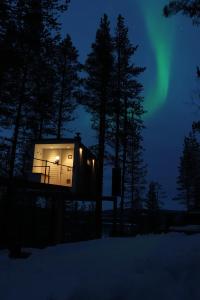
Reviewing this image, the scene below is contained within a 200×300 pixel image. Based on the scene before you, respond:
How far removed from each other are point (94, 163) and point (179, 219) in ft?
25.9

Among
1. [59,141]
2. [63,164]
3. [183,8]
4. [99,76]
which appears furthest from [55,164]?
[183,8]

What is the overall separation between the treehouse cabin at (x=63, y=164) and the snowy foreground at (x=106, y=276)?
10436mm

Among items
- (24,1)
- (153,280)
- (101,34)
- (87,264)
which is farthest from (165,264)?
(101,34)

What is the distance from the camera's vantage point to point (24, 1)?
17.2m

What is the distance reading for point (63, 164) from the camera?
23.5m

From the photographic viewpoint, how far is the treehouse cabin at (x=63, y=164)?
2167 cm

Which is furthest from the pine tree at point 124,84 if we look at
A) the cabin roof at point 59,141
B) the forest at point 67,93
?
the cabin roof at point 59,141

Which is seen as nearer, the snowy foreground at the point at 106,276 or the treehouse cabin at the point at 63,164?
the snowy foreground at the point at 106,276

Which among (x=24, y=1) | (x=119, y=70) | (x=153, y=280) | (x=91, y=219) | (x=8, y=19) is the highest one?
(x=119, y=70)

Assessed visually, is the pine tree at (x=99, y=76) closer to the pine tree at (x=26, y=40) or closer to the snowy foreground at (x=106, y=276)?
the pine tree at (x=26, y=40)

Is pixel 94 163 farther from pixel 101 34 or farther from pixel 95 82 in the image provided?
pixel 101 34

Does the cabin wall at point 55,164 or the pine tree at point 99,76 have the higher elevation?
the pine tree at point 99,76

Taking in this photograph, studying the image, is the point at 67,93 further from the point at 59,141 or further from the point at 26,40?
the point at 26,40

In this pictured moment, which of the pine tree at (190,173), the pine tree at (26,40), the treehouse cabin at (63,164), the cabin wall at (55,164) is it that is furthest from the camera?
the pine tree at (190,173)
